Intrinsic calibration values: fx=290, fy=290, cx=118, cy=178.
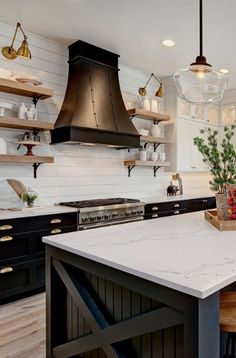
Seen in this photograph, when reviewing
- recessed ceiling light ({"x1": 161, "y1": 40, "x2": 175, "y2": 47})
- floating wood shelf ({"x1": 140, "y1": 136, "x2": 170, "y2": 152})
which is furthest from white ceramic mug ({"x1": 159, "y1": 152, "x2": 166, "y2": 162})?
recessed ceiling light ({"x1": 161, "y1": 40, "x2": 175, "y2": 47})

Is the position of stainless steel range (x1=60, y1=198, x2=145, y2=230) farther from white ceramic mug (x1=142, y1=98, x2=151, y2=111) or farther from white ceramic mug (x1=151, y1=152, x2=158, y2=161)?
white ceramic mug (x1=142, y1=98, x2=151, y2=111)

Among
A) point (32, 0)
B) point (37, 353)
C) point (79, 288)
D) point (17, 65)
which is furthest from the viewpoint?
point (17, 65)

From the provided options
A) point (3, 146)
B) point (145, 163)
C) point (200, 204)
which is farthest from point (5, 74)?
point (200, 204)

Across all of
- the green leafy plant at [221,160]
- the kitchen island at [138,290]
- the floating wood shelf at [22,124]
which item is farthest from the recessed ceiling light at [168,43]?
the kitchen island at [138,290]

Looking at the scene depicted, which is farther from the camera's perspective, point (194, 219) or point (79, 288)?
point (194, 219)

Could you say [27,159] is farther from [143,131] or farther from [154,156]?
[154,156]

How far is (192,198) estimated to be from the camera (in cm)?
508

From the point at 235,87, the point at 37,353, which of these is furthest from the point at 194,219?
the point at 235,87

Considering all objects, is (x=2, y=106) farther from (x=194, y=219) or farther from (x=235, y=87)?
(x=235, y=87)

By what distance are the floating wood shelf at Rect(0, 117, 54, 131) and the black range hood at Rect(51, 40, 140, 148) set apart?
226 mm

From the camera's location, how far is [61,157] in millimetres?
3949

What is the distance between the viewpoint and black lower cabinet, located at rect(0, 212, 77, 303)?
286 cm

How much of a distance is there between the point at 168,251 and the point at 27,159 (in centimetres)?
236

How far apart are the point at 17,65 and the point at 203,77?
7.67ft
